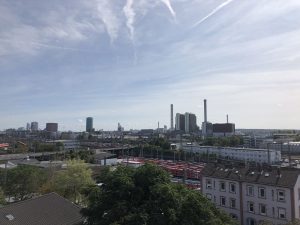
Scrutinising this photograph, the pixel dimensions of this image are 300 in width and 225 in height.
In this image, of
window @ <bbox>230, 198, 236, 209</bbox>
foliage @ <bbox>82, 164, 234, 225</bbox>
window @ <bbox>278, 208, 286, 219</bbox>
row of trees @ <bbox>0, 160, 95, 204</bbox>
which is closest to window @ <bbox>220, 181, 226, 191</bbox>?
window @ <bbox>230, 198, 236, 209</bbox>

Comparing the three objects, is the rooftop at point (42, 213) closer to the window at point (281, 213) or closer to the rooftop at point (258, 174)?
the rooftop at point (258, 174)

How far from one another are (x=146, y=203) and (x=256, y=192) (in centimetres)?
2310

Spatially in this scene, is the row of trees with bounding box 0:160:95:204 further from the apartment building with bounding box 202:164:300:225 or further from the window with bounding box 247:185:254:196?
the window with bounding box 247:185:254:196

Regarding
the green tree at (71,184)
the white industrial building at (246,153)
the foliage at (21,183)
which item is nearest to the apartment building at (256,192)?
the green tree at (71,184)

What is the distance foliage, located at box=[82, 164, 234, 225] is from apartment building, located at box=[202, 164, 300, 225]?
17.3 meters

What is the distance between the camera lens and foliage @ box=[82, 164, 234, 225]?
16.7m

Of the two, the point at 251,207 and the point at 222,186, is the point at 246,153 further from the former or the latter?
the point at 251,207

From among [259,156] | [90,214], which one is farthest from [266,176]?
[259,156]

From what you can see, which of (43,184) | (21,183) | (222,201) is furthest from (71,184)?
(222,201)

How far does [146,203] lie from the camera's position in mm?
17516

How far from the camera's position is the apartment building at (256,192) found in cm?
3434

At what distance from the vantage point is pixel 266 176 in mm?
36812

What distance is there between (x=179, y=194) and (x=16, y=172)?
29.1 m

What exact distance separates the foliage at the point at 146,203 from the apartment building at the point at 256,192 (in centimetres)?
1732
